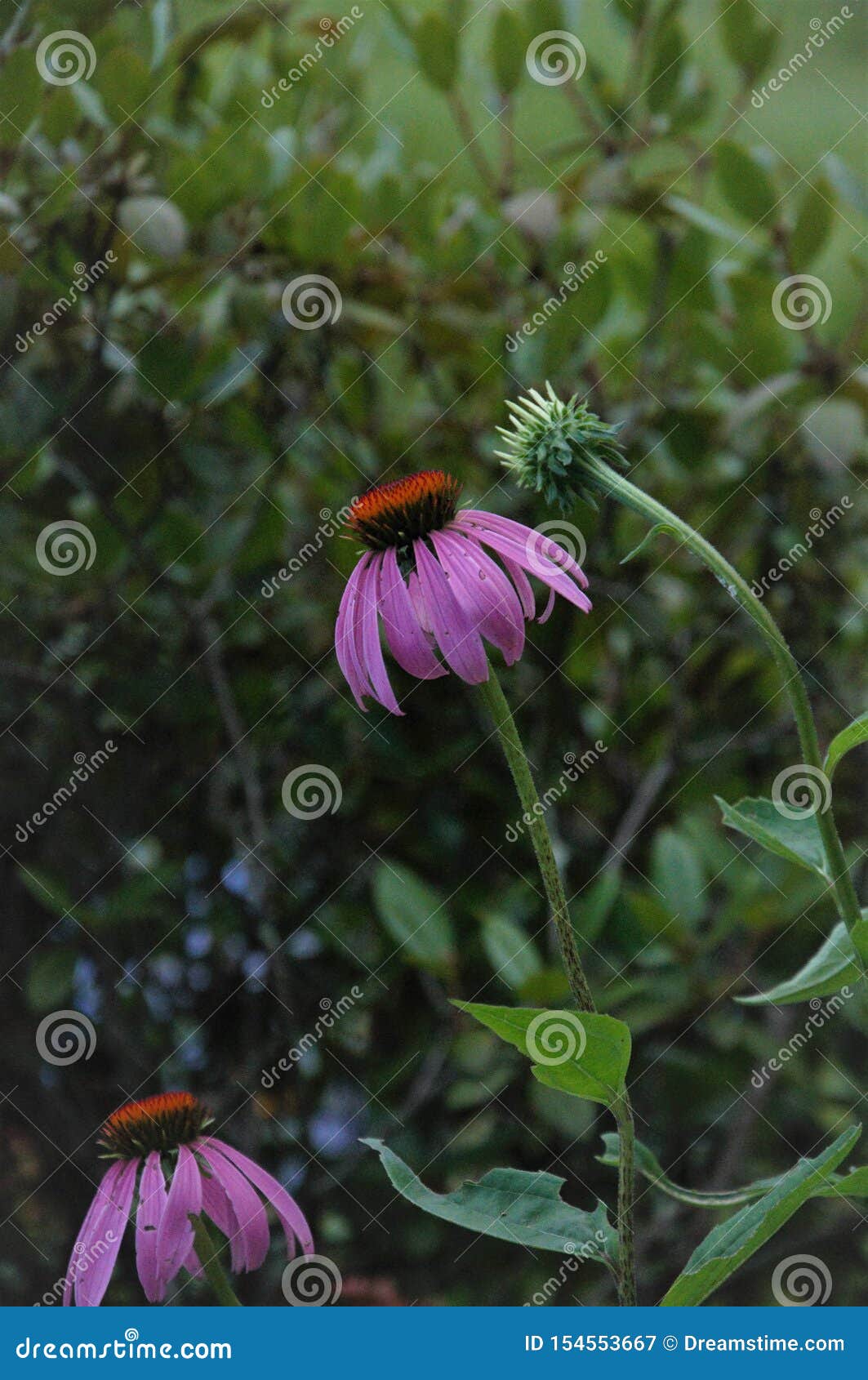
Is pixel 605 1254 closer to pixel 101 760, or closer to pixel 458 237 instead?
pixel 101 760

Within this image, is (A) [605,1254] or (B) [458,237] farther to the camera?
(B) [458,237]

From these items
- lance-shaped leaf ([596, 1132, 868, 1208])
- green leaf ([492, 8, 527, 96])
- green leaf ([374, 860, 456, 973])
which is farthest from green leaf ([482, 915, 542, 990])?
green leaf ([492, 8, 527, 96])

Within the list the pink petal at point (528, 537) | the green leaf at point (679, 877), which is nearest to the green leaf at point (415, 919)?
the green leaf at point (679, 877)

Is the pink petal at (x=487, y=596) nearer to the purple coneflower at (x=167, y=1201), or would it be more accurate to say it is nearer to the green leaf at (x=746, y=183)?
the purple coneflower at (x=167, y=1201)

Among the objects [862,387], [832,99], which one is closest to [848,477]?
[862,387]

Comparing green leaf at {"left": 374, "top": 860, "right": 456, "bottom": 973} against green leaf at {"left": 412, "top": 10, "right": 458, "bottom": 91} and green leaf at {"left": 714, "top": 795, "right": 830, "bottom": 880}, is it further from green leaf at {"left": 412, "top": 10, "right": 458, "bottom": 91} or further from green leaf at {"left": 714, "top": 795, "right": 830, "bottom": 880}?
green leaf at {"left": 412, "top": 10, "right": 458, "bottom": 91}

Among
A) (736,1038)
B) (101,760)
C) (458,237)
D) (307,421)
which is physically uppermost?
(458,237)

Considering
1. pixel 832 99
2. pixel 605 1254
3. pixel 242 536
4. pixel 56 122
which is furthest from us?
pixel 832 99
